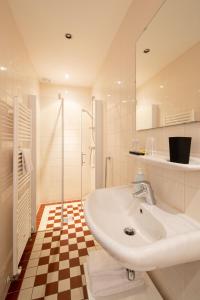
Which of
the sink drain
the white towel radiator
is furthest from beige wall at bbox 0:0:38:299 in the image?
the sink drain

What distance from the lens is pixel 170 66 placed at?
88cm

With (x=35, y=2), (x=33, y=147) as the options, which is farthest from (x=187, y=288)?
(x=35, y=2)

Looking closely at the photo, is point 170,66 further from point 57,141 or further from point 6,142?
point 57,141

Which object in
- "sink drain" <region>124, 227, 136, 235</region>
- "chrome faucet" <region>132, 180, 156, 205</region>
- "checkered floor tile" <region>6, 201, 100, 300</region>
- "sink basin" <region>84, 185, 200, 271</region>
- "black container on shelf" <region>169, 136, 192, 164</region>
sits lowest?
"checkered floor tile" <region>6, 201, 100, 300</region>

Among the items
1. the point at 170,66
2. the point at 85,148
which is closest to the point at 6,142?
the point at 170,66

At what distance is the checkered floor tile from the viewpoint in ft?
3.96

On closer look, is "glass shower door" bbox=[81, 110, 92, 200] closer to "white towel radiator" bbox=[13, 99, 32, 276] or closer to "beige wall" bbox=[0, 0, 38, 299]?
"white towel radiator" bbox=[13, 99, 32, 276]

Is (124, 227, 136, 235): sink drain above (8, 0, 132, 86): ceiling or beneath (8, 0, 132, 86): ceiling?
beneath

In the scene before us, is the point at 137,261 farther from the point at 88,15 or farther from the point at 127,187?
the point at 88,15

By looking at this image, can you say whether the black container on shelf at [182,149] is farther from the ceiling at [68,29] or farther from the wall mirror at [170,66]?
the ceiling at [68,29]

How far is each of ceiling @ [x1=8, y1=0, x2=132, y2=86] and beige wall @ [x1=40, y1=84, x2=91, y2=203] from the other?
640 millimetres

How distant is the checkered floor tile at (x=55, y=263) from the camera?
1.21m

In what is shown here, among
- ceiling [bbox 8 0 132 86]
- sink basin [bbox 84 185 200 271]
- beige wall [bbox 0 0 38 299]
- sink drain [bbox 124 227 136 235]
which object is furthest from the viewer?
ceiling [bbox 8 0 132 86]

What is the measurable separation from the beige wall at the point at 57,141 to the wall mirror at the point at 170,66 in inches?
79.9
